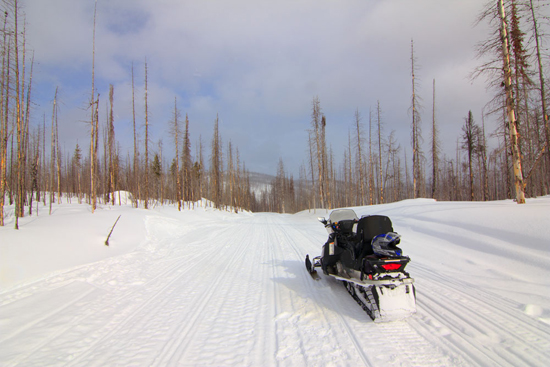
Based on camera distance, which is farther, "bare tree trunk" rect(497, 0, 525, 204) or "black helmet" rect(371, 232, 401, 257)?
"bare tree trunk" rect(497, 0, 525, 204)

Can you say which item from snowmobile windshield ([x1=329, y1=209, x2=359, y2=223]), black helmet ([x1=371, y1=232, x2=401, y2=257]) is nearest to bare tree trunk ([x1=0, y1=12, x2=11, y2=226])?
snowmobile windshield ([x1=329, y1=209, x2=359, y2=223])

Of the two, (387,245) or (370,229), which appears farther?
(370,229)

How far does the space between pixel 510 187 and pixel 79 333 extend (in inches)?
1454

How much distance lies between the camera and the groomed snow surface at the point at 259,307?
9.00ft

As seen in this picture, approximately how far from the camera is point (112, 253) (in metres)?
8.17

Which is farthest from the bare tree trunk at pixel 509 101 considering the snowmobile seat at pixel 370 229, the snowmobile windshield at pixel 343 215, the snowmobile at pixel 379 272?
the snowmobile at pixel 379 272

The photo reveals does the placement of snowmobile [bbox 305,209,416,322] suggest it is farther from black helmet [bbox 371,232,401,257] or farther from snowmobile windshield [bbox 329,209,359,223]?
snowmobile windshield [bbox 329,209,359,223]

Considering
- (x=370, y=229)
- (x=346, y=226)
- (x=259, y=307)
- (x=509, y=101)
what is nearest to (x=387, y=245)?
(x=370, y=229)

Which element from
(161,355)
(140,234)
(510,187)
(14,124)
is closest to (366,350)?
(161,355)

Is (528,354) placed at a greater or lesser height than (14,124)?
lesser

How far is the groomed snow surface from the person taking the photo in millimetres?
2744

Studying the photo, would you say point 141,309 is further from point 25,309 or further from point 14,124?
point 14,124

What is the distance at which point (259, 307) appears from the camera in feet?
13.3

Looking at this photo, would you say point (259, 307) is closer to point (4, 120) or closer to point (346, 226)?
point (346, 226)
